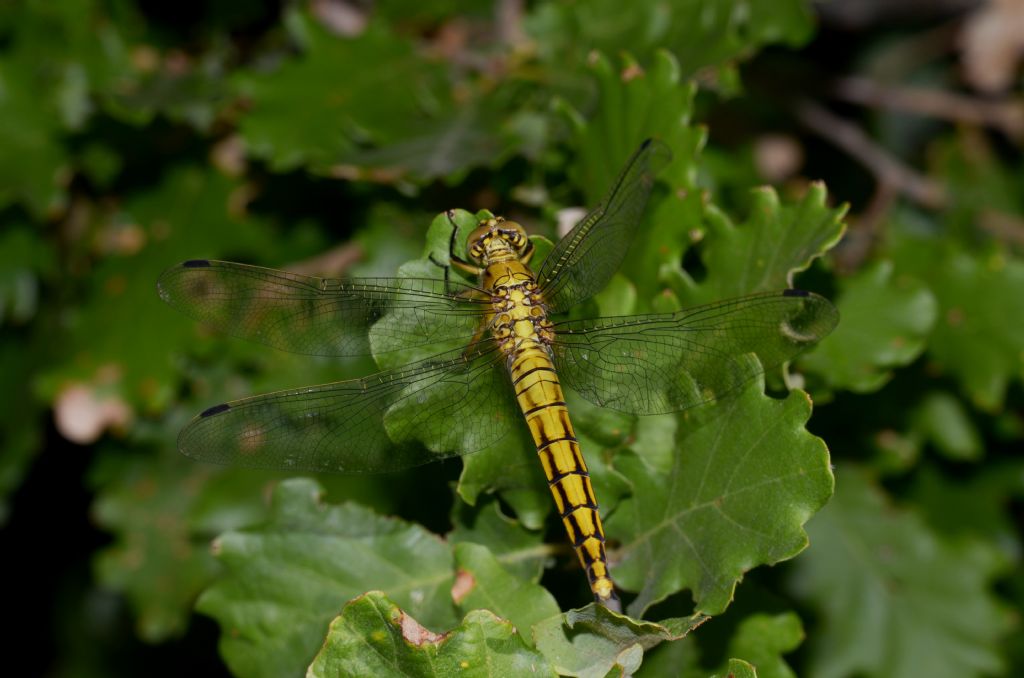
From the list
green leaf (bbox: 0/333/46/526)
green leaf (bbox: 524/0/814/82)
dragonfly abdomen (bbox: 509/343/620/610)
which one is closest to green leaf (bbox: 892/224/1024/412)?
green leaf (bbox: 524/0/814/82)

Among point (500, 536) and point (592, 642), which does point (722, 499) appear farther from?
point (500, 536)

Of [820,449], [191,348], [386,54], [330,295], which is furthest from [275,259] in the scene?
[820,449]

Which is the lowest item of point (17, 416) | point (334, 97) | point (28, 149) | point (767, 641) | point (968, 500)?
point (767, 641)

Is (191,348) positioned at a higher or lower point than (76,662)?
higher

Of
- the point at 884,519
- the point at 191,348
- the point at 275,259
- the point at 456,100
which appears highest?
the point at 456,100

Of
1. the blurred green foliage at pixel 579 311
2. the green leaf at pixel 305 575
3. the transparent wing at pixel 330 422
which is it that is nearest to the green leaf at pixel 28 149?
the blurred green foliage at pixel 579 311

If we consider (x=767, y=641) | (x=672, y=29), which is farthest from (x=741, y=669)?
(x=672, y=29)

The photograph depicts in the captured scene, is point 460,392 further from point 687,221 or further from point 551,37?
point 551,37
